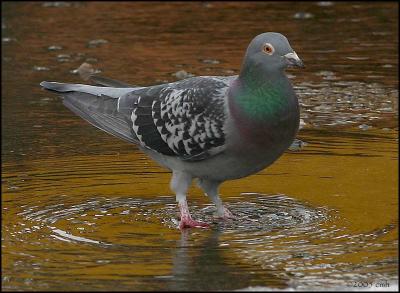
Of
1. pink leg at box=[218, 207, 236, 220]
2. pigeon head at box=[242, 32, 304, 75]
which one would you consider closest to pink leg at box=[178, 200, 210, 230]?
pink leg at box=[218, 207, 236, 220]

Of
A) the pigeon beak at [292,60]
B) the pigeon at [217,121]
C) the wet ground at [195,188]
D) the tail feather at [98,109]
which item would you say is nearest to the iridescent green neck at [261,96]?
the pigeon at [217,121]

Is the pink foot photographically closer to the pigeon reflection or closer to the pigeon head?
the pigeon reflection

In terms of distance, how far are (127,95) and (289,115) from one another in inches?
57.4

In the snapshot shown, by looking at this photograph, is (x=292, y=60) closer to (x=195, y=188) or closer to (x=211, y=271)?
(x=211, y=271)

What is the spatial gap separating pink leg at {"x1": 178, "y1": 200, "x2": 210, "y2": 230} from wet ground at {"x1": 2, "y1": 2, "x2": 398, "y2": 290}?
8 centimetres

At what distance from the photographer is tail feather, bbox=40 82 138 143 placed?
25.7ft

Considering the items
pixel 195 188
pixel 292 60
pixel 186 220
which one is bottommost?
pixel 195 188

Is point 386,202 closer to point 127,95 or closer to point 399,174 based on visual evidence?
point 399,174

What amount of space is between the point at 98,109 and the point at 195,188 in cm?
92

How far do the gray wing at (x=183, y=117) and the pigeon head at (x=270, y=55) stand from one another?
28 centimetres

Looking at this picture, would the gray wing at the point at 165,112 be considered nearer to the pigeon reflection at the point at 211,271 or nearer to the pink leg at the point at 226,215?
the pink leg at the point at 226,215

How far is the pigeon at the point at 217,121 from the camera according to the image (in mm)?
6906

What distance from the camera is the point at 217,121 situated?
278 inches

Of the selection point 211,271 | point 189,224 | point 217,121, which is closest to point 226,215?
point 189,224
